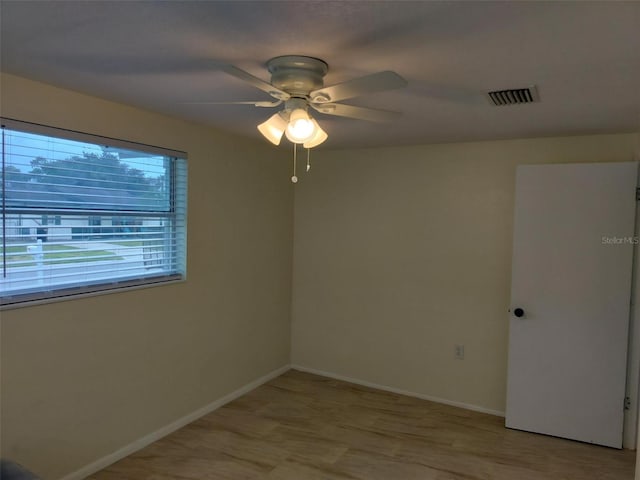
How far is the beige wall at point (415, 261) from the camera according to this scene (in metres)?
3.61

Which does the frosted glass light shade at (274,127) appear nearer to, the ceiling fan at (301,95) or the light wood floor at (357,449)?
the ceiling fan at (301,95)

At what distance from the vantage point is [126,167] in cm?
287

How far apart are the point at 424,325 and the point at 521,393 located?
918mm

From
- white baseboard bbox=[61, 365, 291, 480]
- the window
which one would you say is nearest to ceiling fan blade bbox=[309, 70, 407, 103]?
the window

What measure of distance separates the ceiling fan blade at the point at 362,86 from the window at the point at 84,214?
1553 millimetres

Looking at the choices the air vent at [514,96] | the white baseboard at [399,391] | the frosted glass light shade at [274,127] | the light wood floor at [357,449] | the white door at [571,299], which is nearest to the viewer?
the frosted glass light shade at [274,127]

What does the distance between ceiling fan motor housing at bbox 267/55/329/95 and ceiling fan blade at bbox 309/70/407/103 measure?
7 cm

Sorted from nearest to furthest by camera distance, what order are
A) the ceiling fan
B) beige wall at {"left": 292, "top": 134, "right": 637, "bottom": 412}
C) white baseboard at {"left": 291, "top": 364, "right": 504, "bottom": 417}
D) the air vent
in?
the ceiling fan < the air vent < beige wall at {"left": 292, "top": 134, "right": 637, "bottom": 412} < white baseboard at {"left": 291, "top": 364, "right": 504, "bottom": 417}

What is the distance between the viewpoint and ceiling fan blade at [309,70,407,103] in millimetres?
1548

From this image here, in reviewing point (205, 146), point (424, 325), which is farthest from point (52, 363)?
point (424, 325)

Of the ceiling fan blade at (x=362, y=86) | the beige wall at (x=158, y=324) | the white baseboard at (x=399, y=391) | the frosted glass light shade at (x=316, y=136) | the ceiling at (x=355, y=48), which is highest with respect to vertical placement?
the ceiling at (x=355, y=48)

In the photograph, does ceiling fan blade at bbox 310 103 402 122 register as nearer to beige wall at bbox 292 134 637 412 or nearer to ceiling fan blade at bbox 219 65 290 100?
ceiling fan blade at bbox 219 65 290 100

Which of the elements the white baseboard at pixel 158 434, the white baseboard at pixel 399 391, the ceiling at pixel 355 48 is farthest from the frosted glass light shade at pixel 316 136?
the white baseboard at pixel 399 391

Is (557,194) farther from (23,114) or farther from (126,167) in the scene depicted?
(23,114)
